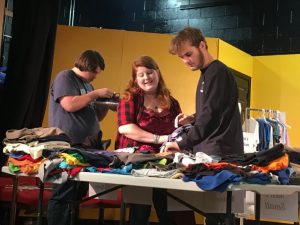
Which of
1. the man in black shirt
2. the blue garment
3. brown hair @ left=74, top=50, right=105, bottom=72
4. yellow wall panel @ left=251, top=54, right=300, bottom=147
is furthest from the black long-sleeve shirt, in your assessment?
yellow wall panel @ left=251, top=54, right=300, bottom=147

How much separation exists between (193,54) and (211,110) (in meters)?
0.30

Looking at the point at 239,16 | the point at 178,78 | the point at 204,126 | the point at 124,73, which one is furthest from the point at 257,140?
the point at 204,126

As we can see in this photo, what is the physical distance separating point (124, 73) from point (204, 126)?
2.78 m

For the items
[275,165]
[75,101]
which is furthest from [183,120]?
[75,101]

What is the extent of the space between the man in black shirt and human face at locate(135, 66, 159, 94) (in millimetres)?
342

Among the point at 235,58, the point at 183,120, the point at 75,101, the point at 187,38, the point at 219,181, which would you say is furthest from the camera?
the point at 235,58

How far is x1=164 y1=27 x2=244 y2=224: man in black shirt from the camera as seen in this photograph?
194 centimetres

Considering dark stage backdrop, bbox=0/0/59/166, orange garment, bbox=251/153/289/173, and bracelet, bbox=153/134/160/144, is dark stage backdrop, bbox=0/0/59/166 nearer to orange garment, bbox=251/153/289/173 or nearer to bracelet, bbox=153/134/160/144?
bracelet, bbox=153/134/160/144

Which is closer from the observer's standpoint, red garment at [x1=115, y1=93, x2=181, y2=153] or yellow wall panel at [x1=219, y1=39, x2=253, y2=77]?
red garment at [x1=115, y1=93, x2=181, y2=153]

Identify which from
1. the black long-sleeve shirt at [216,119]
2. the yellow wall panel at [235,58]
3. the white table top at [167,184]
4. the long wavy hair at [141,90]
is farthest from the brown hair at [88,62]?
the yellow wall panel at [235,58]

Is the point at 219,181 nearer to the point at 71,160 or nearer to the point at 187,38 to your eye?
the point at 71,160

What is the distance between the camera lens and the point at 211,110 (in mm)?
1939

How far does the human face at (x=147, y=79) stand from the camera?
2.38 m

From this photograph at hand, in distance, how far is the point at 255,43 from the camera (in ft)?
Result: 18.2
